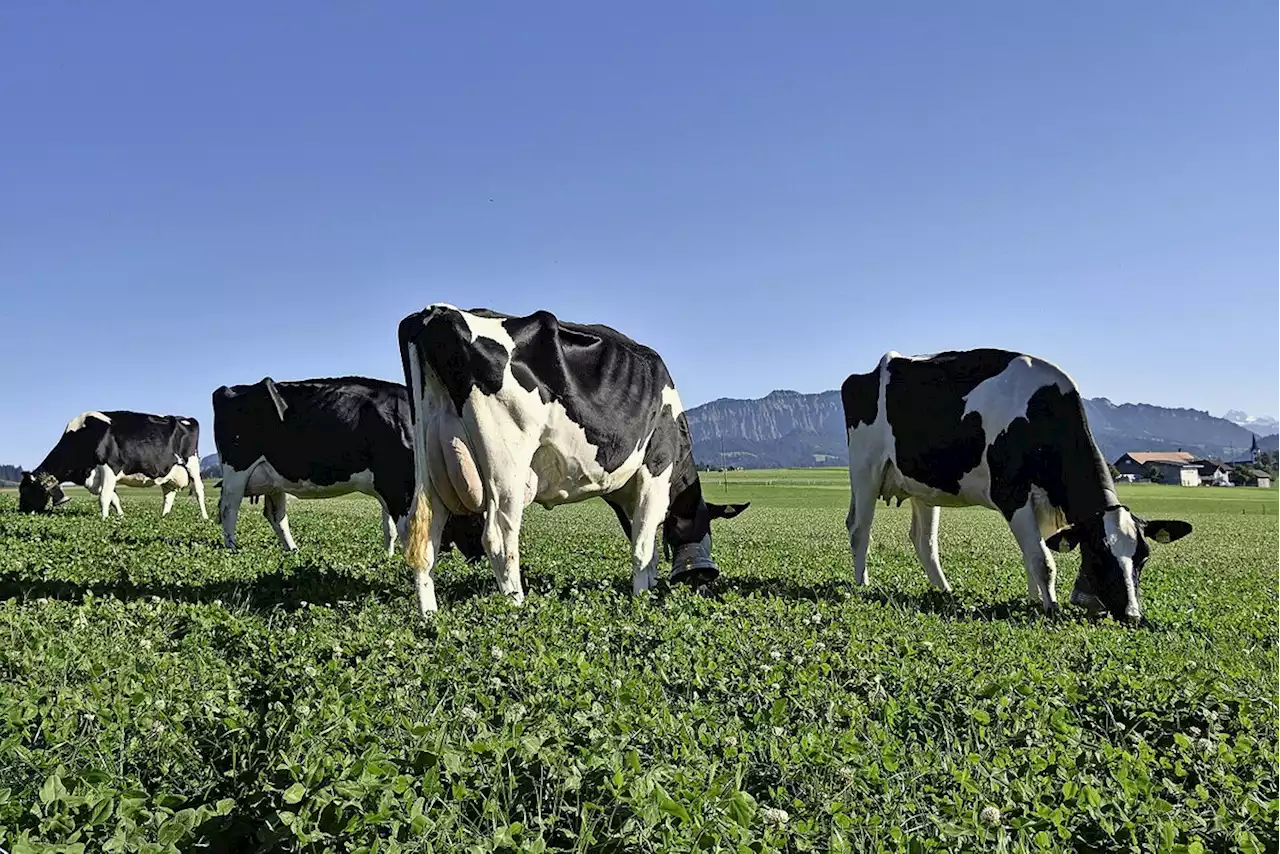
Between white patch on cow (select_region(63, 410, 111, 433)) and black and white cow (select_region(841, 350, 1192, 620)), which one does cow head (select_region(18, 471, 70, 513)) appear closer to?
white patch on cow (select_region(63, 410, 111, 433))

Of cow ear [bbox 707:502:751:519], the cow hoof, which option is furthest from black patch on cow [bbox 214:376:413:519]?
the cow hoof

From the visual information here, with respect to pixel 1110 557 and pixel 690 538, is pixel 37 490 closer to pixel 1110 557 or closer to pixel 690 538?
pixel 690 538

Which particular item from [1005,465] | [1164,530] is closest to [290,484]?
[1005,465]

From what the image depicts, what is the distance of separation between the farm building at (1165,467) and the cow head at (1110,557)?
116 m

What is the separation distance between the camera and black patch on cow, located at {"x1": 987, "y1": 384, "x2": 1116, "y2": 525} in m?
10.1

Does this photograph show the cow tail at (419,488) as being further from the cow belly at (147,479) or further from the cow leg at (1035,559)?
the cow belly at (147,479)

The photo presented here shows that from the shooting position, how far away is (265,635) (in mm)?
7027

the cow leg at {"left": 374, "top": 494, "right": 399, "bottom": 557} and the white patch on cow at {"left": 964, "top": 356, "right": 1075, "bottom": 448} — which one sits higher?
the white patch on cow at {"left": 964, "top": 356, "right": 1075, "bottom": 448}

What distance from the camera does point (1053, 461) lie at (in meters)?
10.5

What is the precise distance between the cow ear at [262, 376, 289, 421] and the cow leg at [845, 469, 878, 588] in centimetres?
947

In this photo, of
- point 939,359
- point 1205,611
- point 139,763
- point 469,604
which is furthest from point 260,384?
point 1205,611

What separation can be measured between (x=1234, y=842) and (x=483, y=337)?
7046mm

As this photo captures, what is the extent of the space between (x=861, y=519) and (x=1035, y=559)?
2.88 m

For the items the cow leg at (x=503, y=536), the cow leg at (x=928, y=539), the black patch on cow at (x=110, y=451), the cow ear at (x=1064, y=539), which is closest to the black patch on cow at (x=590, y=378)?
the cow leg at (x=503, y=536)
